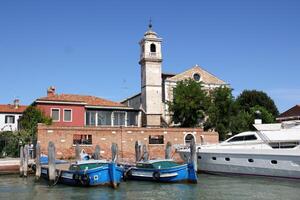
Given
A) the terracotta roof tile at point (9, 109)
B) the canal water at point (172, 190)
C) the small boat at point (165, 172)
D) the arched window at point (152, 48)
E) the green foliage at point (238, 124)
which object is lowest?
the canal water at point (172, 190)

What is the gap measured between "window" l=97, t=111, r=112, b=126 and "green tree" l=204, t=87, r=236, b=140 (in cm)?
1074

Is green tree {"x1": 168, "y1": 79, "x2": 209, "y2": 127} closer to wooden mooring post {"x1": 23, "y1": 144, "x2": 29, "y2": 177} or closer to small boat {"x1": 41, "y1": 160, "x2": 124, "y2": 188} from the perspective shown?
wooden mooring post {"x1": 23, "y1": 144, "x2": 29, "y2": 177}

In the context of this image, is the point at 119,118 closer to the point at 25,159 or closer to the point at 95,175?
the point at 25,159

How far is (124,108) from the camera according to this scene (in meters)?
43.4

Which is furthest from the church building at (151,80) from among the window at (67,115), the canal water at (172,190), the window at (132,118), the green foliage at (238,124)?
the canal water at (172,190)

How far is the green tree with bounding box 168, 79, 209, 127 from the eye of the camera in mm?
44531

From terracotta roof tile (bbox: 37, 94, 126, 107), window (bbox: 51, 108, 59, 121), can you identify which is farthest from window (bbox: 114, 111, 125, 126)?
window (bbox: 51, 108, 59, 121)

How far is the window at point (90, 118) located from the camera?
41.3m

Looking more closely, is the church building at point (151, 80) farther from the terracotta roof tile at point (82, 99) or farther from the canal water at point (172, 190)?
the canal water at point (172, 190)

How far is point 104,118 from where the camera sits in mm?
42344

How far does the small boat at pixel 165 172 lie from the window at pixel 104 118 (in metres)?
18.3

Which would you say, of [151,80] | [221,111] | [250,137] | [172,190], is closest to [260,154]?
[250,137]

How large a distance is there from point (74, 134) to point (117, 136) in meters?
3.71

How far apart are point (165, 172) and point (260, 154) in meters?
5.98
